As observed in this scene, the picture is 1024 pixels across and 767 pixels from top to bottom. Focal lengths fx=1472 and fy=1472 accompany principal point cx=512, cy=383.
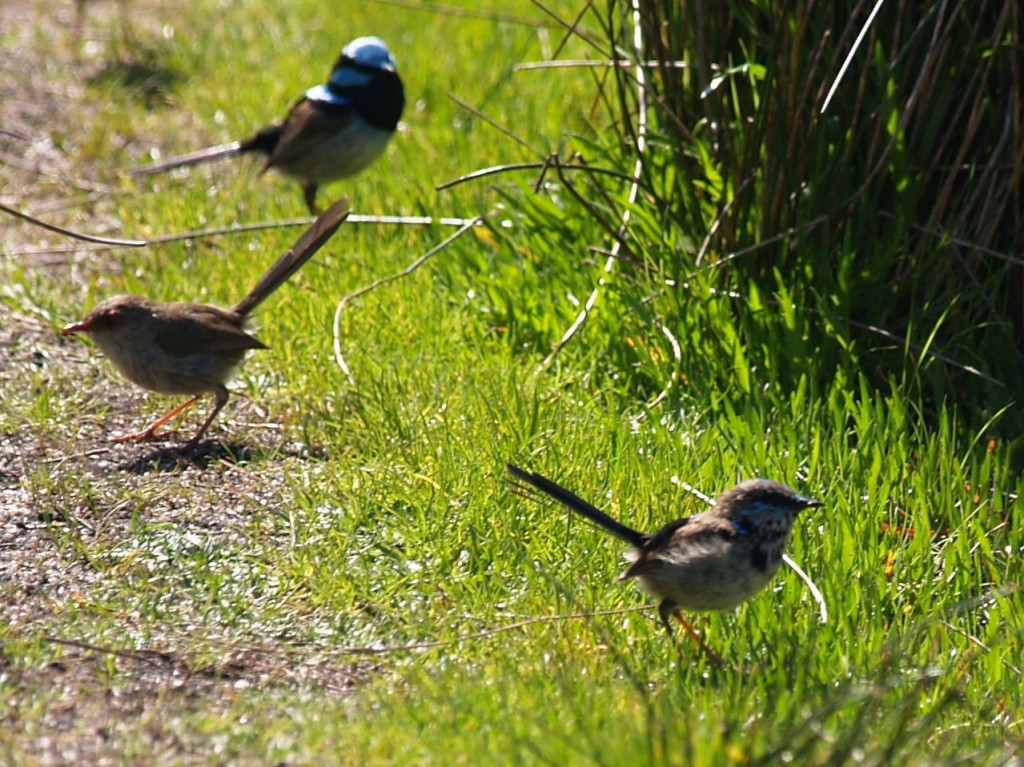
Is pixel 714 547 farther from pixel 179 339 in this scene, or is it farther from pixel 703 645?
pixel 179 339

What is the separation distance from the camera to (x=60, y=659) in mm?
4082

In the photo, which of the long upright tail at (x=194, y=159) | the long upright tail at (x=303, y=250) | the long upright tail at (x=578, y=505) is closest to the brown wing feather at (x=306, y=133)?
the long upright tail at (x=194, y=159)

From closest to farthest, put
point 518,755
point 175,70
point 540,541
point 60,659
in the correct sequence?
1. point 518,755
2. point 60,659
3. point 540,541
4. point 175,70

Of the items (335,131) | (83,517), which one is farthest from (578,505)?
(335,131)

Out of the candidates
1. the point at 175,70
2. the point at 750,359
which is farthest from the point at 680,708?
the point at 175,70

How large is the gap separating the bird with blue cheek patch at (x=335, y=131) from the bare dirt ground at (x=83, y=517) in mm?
925

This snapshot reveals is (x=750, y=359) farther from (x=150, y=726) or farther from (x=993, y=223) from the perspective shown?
(x=150, y=726)

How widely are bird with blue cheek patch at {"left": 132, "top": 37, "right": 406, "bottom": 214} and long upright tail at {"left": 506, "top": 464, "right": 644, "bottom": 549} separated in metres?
4.06

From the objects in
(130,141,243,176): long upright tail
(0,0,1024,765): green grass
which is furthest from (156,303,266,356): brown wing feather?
(130,141,243,176): long upright tail

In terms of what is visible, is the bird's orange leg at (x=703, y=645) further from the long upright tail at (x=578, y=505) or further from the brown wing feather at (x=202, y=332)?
the brown wing feather at (x=202, y=332)

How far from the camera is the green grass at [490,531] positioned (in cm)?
377

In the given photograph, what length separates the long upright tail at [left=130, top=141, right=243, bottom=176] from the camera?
318 inches

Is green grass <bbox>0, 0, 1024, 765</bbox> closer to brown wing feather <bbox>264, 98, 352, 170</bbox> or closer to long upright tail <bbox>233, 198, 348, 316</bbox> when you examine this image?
long upright tail <bbox>233, 198, 348, 316</bbox>

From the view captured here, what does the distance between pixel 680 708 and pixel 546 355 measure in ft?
8.84
